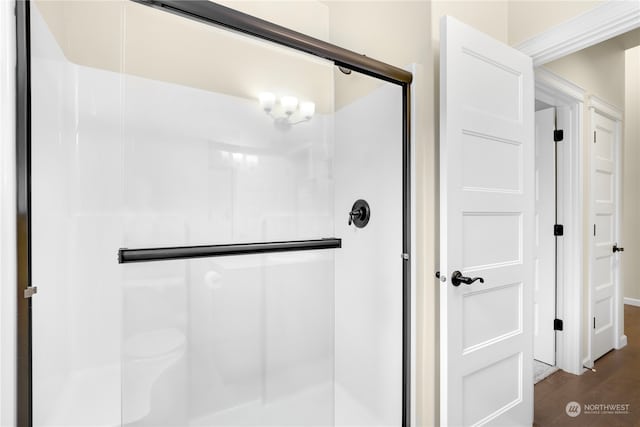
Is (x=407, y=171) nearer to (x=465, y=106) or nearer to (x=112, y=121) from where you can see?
(x=465, y=106)

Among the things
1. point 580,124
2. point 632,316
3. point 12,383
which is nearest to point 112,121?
point 12,383

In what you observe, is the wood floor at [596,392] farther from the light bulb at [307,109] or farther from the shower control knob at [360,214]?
the light bulb at [307,109]

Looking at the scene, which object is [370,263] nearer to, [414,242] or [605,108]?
[414,242]

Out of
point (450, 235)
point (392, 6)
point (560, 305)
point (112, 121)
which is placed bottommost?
point (560, 305)

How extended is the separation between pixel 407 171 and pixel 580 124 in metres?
1.80

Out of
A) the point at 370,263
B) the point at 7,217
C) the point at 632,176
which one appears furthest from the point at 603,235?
the point at 7,217

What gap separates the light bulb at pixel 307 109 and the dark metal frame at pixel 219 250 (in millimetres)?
679

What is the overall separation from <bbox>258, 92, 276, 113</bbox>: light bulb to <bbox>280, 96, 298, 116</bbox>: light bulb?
5 cm

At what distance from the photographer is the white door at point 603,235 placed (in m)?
2.41

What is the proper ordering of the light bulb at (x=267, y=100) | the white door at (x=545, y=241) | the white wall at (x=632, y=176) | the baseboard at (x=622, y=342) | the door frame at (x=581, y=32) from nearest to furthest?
1. the door frame at (x=581, y=32)
2. the light bulb at (x=267, y=100)
3. the white door at (x=545, y=241)
4. the baseboard at (x=622, y=342)
5. the white wall at (x=632, y=176)

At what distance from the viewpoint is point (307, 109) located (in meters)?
1.72

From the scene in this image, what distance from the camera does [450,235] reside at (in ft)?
4.28

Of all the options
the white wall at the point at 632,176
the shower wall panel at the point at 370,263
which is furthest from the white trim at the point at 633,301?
the shower wall panel at the point at 370,263

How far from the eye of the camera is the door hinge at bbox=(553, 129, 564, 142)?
2328mm
